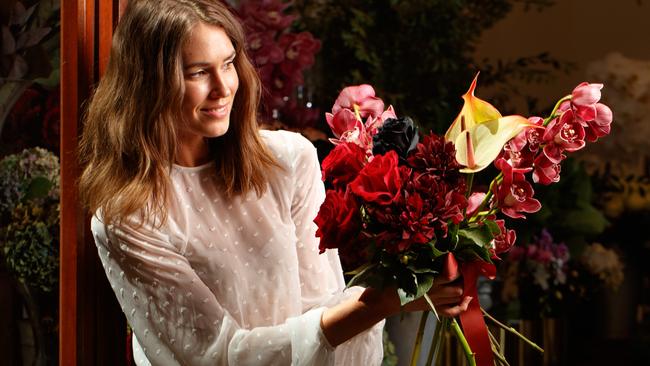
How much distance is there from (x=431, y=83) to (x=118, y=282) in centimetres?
130

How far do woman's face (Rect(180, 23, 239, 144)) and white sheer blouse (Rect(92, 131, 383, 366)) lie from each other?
0.13 meters

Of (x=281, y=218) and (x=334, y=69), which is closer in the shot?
(x=281, y=218)

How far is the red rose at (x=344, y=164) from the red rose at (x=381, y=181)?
0.05 metres

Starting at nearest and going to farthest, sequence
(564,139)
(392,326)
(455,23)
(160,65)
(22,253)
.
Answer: (564,139), (160,65), (22,253), (392,326), (455,23)

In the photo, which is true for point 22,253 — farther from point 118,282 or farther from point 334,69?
point 334,69

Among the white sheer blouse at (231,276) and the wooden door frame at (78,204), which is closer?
the white sheer blouse at (231,276)

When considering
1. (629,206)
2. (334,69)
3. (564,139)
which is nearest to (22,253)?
A: (564,139)

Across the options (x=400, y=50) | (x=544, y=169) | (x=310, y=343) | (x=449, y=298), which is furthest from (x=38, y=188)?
(x=400, y=50)

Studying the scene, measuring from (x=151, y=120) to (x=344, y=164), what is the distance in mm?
383

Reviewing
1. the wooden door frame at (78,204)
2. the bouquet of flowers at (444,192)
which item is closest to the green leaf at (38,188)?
the wooden door frame at (78,204)

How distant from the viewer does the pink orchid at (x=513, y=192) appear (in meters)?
1.21

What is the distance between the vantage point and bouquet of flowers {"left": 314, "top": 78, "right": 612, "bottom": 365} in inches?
47.0

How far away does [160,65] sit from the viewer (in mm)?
1482

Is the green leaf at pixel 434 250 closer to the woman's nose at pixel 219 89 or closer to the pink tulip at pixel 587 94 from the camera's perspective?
the pink tulip at pixel 587 94
